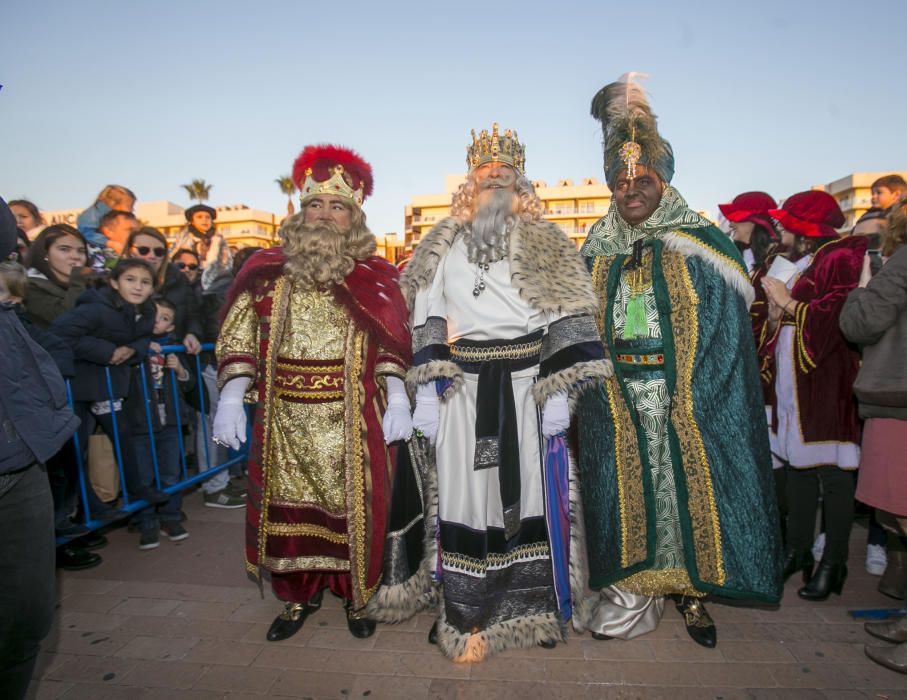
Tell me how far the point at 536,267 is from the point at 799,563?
2.73 m

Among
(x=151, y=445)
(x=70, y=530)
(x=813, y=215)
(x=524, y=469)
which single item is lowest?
(x=70, y=530)

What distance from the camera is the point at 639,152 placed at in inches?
122

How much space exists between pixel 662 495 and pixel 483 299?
1.47 metres

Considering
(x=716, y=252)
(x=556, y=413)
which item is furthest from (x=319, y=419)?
(x=716, y=252)

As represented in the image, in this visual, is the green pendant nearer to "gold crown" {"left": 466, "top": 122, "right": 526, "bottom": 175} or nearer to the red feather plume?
"gold crown" {"left": 466, "top": 122, "right": 526, "bottom": 175}

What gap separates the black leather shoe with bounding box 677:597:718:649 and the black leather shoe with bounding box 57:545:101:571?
4028 mm

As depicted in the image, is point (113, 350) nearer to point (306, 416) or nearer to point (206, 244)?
point (306, 416)

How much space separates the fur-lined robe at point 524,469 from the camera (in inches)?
113

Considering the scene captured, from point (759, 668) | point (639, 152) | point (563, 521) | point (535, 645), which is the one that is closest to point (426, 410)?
point (563, 521)

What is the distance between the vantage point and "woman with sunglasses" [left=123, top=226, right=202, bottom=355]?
493 cm

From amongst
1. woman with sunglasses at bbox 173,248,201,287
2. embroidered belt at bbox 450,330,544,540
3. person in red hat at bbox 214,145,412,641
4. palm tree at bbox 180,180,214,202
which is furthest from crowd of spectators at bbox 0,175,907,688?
palm tree at bbox 180,180,214,202

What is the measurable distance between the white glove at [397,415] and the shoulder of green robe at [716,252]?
5.64ft

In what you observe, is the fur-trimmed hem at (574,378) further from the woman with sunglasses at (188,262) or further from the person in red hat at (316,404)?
the woman with sunglasses at (188,262)

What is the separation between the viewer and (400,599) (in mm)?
3150
